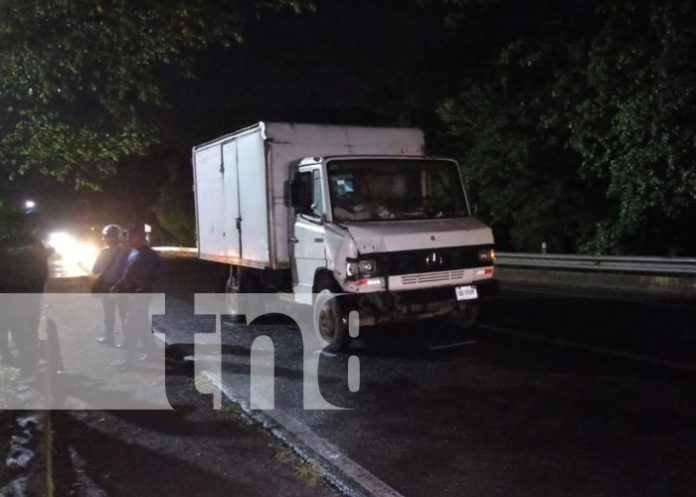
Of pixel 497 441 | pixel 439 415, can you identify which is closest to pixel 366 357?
pixel 439 415

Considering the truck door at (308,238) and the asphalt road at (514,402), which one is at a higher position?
the truck door at (308,238)

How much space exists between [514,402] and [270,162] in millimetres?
4891

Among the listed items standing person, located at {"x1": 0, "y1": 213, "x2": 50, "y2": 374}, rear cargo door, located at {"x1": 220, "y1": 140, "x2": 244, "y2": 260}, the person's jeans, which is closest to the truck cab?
rear cargo door, located at {"x1": 220, "y1": 140, "x2": 244, "y2": 260}

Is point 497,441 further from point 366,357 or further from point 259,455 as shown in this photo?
point 366,357

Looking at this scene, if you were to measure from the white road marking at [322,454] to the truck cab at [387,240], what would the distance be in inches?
85.6

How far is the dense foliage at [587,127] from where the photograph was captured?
1341 cm

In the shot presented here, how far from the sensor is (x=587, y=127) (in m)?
15.5

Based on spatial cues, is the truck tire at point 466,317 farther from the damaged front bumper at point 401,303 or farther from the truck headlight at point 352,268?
the truck headlight at point 352,268

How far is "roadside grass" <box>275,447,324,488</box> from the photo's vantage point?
4.75 m

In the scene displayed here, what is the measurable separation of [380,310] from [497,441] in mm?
3146

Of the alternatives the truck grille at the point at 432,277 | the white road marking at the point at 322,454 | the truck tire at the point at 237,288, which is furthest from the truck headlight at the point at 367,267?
the truck tire at the point at 237,288

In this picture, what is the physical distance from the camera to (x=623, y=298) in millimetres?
12891

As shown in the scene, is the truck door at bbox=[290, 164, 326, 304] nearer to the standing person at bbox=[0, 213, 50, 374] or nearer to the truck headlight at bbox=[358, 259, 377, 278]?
the truck headlight at bbox=[358, 259, 377, 278]

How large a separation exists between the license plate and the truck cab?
0.04 feet
